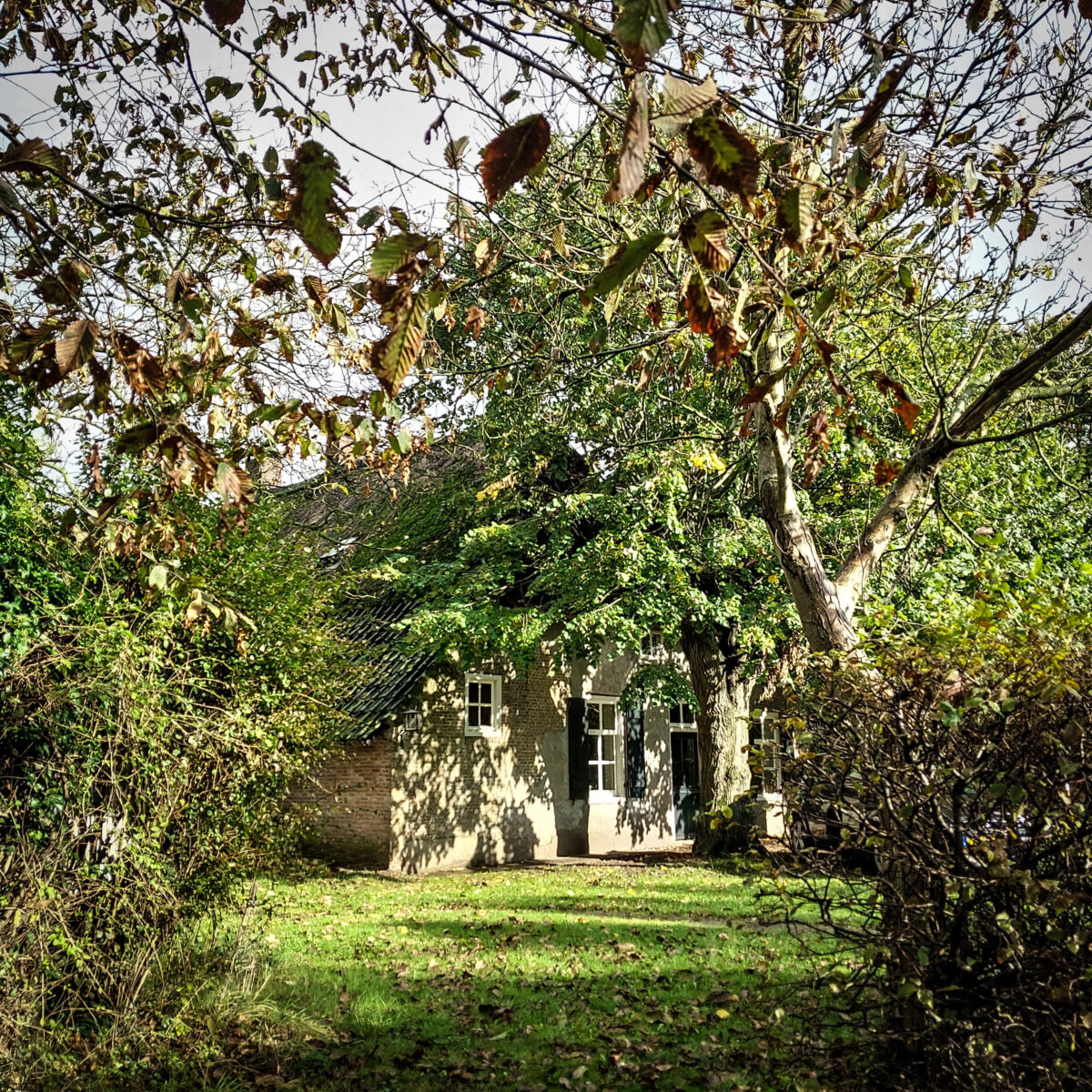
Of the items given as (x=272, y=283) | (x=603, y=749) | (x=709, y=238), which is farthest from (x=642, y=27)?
(x=603, y=749)

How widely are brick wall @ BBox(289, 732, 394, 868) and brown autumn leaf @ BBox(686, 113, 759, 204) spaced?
14.9 meters

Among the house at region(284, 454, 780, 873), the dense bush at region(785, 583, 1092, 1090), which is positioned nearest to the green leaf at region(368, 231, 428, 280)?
the dense bush at region(785, 583, 1092, 1090)

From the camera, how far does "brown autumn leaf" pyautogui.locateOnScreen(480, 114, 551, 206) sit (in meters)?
1.63

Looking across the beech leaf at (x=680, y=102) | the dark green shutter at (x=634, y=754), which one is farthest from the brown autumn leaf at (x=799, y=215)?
the dark green shutter at (x=634, y=754)

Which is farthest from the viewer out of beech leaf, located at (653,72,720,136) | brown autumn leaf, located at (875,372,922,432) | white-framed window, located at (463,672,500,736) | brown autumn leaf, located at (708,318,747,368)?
white-framed window, located at (463,672,500,736)

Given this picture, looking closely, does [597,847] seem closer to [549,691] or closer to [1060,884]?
[549,691]

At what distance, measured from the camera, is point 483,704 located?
17312mm

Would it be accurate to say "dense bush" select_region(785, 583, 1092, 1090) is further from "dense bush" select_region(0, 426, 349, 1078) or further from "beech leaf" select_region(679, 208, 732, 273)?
"dense bush" select_region(0, 426, 349, 1078)

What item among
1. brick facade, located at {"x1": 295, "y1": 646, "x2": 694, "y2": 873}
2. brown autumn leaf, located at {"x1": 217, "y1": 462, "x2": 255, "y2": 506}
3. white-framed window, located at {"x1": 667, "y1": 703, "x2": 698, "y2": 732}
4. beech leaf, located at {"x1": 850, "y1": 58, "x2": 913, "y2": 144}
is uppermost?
beech leaf, located at {"x1": 850, "y1": 58, "x2": 913, "y2": 144}

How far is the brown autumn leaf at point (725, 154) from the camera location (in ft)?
5.50

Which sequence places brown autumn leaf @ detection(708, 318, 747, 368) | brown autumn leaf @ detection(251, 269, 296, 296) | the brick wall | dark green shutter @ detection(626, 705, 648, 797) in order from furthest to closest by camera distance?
dark green shutter @ detection(626, 705, 648, 797) → the brick wall → brown autumn leaf @ detection(251, 269, 296, 296) → brown autumn leaf @ detection(708, 318, 747, 368)

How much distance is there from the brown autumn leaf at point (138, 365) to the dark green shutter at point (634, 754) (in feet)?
56.4

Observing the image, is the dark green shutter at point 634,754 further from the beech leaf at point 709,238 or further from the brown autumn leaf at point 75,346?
the beech leaf at point 709,238

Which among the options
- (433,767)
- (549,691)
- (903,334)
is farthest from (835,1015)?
(549,691)
